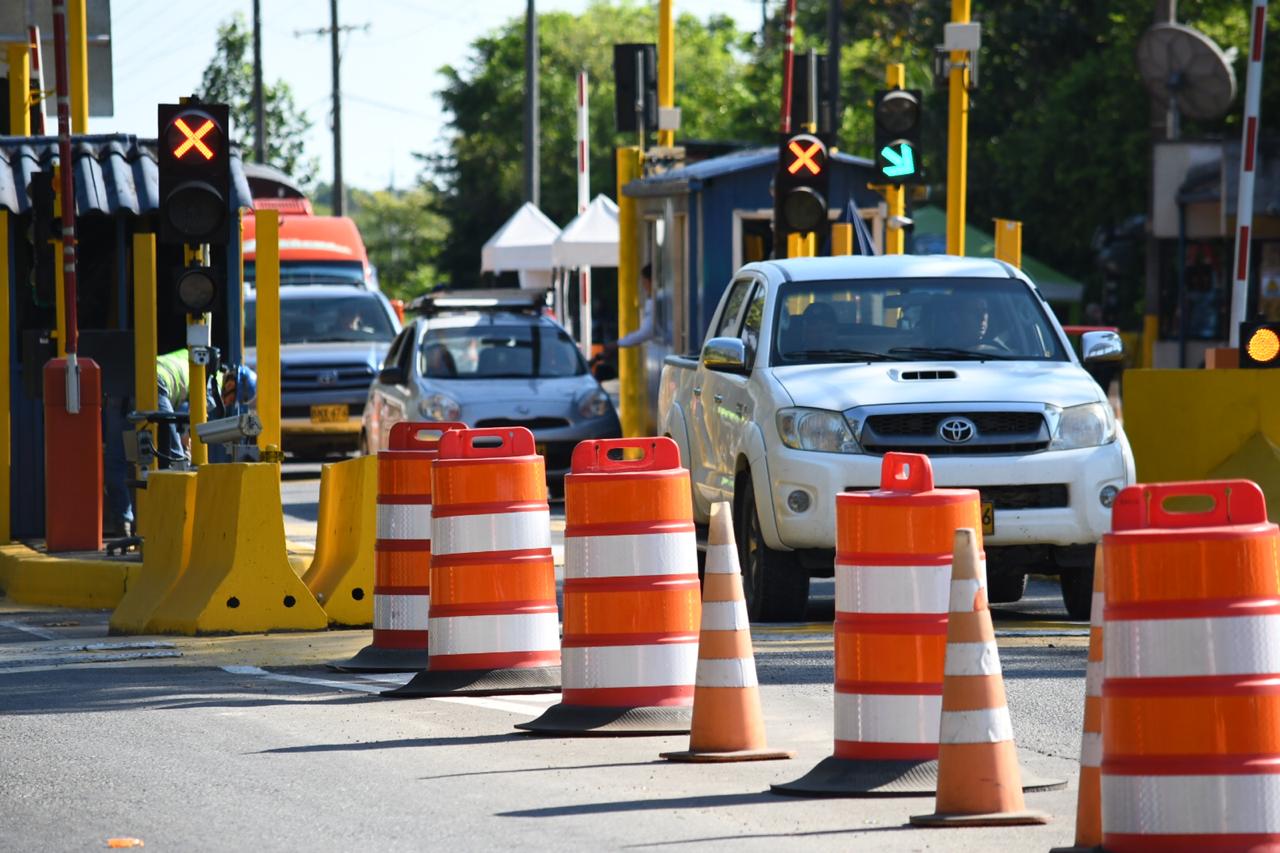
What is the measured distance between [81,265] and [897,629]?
37.9ft

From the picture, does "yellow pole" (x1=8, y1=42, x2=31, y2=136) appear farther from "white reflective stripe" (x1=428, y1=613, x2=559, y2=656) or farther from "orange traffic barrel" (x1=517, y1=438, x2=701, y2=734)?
"orange traffic barrel" (x1=517, y1=438, x2=701, y2=734)

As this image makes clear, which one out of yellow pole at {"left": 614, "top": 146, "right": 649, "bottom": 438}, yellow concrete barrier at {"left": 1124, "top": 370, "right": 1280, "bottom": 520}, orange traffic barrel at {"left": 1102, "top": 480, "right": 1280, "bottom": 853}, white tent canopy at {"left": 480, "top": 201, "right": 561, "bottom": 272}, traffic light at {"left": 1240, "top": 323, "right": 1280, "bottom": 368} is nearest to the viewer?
orange traffic barrel at {"left": 1102, "top": 480, "right": 1280, "bottom": 853}

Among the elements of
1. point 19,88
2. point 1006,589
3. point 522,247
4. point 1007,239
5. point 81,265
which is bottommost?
point 1006,589

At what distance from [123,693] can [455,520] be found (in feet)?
5.46

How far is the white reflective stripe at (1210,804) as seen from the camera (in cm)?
564

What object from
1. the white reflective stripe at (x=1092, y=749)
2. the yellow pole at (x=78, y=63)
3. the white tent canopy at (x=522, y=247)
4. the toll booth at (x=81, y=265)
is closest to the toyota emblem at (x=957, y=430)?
the white reflective stripe at (x=1092, y=749)

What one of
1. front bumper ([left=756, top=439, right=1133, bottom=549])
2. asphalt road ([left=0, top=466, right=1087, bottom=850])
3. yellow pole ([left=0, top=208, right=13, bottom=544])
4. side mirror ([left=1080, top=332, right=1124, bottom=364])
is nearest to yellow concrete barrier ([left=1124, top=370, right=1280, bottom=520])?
Result: side mirror ([left=1080, top=332, right=1124, bottom=364])

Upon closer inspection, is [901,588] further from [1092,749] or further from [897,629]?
[1092,749]

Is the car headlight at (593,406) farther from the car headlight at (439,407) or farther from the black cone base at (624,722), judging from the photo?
the black cone base at (624,722)

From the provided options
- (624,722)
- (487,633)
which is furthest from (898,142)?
(624,722)

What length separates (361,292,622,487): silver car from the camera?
66.8ft

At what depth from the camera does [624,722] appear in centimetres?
858

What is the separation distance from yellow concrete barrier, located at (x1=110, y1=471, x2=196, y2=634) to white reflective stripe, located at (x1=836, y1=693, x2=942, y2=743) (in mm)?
6013

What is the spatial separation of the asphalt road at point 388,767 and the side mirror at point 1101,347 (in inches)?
72.9
